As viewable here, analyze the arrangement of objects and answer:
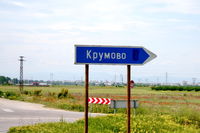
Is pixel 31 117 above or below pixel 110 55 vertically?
below

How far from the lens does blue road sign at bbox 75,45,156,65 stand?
27.3 feet

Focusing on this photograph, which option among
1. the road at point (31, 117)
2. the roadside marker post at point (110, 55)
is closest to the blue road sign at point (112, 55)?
the roadside marker post at point (110, 55)

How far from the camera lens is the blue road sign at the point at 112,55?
8328 millimetres

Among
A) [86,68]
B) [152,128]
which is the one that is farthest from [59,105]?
[86,68]

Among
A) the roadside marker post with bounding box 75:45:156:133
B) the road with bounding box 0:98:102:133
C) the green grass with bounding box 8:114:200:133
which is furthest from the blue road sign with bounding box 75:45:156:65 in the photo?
the road with bounding box 0:98:102:133

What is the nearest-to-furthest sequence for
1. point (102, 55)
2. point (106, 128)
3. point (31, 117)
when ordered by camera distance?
point (102, 55) → point (106, 128) → point (31, 117)

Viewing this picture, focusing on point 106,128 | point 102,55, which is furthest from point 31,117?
point 102,55

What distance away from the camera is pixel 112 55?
8477 mm

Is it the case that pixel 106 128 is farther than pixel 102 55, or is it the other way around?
pixel 106 128

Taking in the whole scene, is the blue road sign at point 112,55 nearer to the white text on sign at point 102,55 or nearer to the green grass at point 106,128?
the white text on sign at point 102,55

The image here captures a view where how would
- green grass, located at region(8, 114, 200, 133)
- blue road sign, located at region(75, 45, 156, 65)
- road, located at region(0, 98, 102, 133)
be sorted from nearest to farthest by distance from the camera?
blue road sign, located at region(75, 45, 156, 65), green grass, located at region(8, 114, 200, 133), road, located at region(0, 98, 102, 133)

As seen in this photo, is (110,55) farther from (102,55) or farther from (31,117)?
(31,117)

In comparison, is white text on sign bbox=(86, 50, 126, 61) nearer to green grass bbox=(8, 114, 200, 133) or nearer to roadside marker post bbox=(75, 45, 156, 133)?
roadside marker post bbox=(75, 45, 156, 133)

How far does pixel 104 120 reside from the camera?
1421 centimetres
